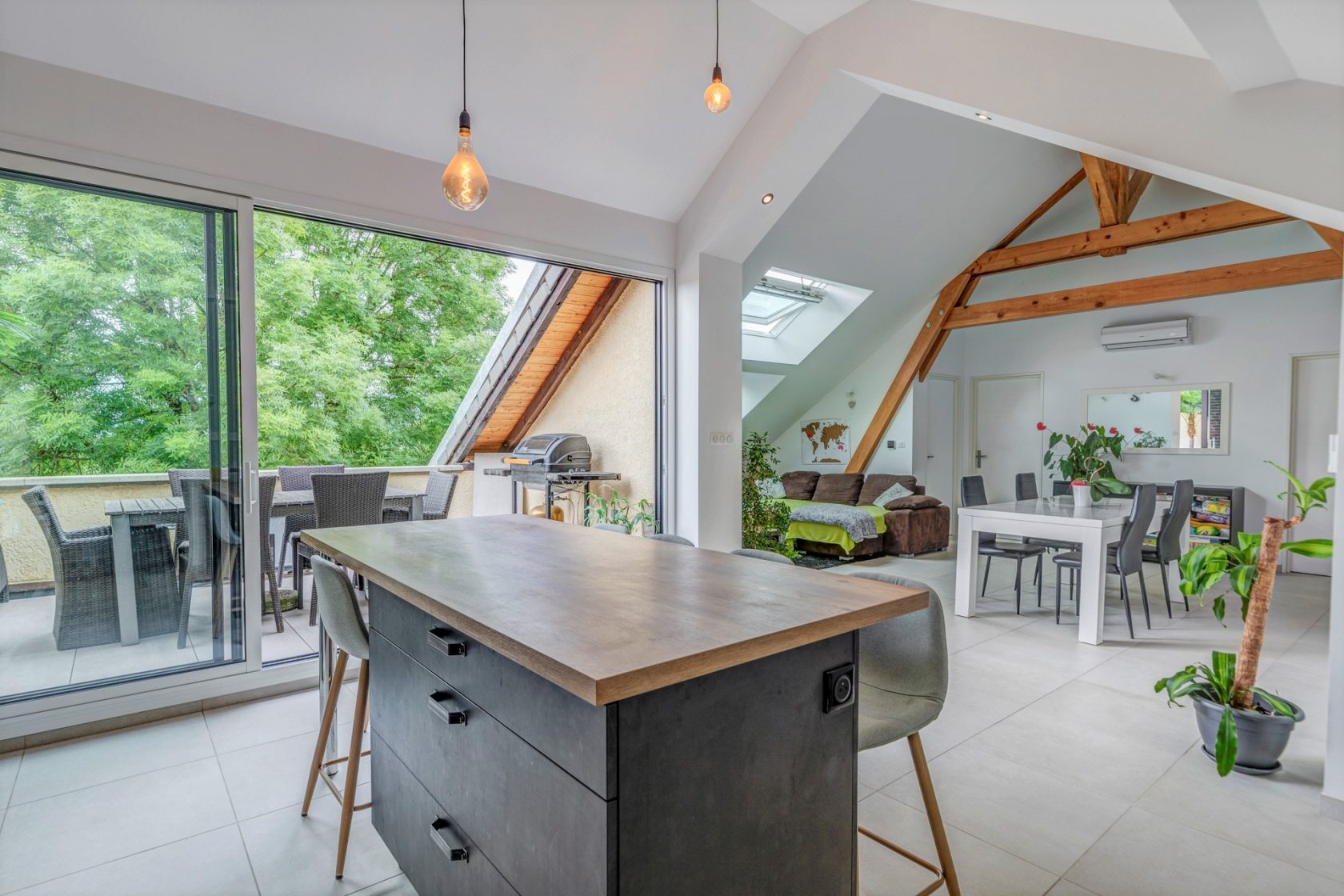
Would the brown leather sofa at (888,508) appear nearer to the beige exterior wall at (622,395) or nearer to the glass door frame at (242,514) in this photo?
the beige exterior wall at (622,395)

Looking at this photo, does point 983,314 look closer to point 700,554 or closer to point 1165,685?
A: point 1165,685

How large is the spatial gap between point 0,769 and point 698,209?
4123 mm

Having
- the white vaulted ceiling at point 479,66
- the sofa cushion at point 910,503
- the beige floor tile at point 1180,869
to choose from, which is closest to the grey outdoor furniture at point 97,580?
the white vaulted ceiling at point 479,66

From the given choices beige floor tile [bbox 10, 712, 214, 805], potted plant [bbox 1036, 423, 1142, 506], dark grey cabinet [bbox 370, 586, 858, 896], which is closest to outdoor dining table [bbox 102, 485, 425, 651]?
beige floor tile [bbox 10, 712, 214, 805]

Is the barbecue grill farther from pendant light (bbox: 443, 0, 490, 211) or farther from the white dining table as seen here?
pendant light (bbox: 443, 0, 490, 211)

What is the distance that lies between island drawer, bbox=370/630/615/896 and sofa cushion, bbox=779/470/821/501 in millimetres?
6144

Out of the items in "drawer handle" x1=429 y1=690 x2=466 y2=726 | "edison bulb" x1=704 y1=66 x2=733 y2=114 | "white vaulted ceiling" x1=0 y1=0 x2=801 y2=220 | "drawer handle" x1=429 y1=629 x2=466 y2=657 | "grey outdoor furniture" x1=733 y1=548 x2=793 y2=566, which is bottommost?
"drawer handle" x1=429 y1=690 x2=466 y2=726

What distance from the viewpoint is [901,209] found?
5578 mm

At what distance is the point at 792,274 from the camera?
19.7 feet

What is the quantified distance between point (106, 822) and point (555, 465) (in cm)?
375

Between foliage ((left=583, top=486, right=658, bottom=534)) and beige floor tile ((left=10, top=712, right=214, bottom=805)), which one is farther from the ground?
foliage ((left=583, top=486, right=658, bottom=534))

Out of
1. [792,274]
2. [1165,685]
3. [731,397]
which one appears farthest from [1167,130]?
[792,274]

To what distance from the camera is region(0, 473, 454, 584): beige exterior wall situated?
2572 millimetres

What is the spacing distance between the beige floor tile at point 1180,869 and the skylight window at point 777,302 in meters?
4.84
